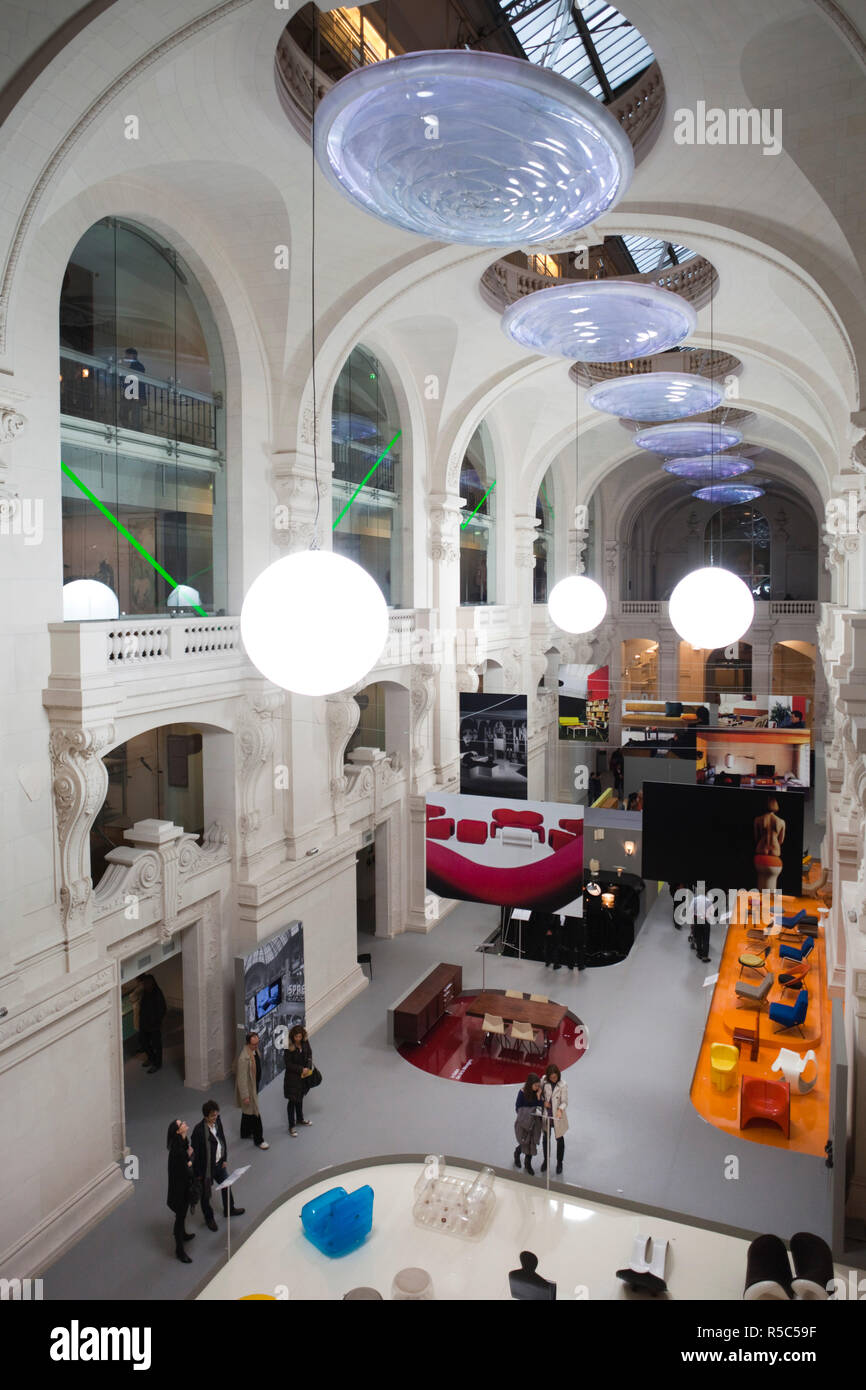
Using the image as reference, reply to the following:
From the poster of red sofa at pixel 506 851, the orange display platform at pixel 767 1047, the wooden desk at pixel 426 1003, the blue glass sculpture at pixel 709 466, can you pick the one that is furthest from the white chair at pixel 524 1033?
the blue glass sculpture at pixel 709 466

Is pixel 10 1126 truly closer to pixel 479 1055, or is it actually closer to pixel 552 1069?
pixel 552 1069

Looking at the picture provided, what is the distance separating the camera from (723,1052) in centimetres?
978

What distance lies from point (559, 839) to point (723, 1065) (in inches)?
116

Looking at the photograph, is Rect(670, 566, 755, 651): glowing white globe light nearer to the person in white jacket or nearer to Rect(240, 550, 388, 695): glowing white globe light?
the person in white jacket

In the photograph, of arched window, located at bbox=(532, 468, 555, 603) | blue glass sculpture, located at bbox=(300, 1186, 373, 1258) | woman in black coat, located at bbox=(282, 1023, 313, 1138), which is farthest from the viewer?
arched window, located at bbox=(532, 468, 555, 603)

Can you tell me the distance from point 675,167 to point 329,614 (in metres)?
6.69

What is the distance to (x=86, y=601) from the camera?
7645 mm

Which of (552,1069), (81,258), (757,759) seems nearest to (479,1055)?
(552,1069)

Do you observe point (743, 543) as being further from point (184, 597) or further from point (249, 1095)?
point (249, 1095)

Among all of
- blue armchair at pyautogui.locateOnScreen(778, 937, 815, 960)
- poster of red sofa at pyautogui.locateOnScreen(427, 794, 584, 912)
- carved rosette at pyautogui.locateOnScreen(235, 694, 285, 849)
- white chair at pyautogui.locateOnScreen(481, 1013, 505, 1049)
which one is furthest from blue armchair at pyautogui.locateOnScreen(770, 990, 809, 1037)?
carved rosette at pyautogui.locateOnScreen(235, 694, 285, 849)

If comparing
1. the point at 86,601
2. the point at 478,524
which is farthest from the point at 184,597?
the point at 478,524

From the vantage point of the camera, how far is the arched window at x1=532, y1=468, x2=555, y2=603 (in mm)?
20250

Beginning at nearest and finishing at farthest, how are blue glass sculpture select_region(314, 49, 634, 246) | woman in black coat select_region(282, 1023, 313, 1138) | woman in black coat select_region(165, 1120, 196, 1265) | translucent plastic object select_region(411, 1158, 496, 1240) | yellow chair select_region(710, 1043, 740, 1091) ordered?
blue glass sculpture select_region(314, 49, 634, 246) → translucent plastic object select_region(411, 1158, 496, 1240) → woman in black coat select_region(165, 1120, 196, 1265) → woman in black coat select_region(282, 1023, 313, 1138) → yellow chair select_region(710, 1043, 740, 1091)

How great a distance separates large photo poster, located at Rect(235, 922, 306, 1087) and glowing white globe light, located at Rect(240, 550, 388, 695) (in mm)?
6402
